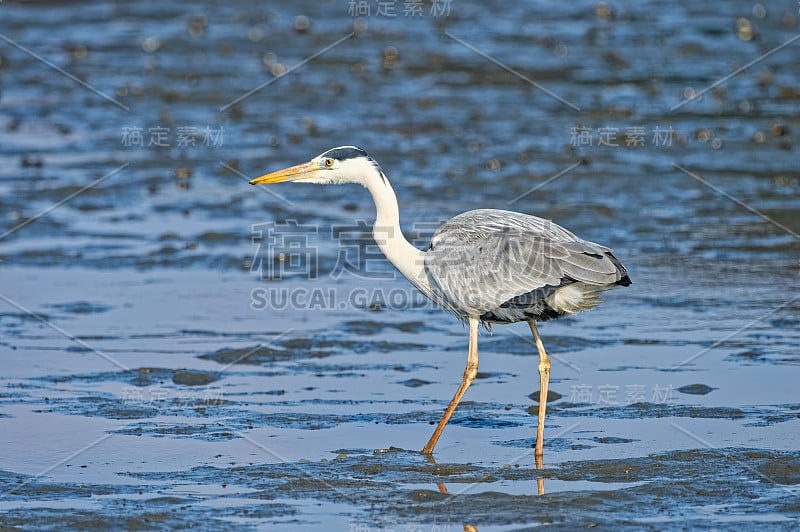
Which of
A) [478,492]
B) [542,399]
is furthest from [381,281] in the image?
[478,492]

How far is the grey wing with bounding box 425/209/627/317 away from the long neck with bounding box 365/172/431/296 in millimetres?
A: 95

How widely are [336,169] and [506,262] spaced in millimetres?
1360

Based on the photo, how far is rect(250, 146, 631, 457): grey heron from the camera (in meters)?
7.84

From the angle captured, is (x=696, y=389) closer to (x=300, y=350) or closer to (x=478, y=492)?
(x=478, y=492)

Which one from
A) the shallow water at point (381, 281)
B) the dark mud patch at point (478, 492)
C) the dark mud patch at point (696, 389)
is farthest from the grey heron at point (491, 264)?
the dark mud patch at point (696, 389)

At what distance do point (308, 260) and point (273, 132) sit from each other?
5265 mm

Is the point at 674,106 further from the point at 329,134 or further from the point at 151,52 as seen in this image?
the point at 151,52

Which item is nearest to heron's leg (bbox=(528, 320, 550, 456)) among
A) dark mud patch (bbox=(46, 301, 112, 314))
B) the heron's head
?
the heron's head

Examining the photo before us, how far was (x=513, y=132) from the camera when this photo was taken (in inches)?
674

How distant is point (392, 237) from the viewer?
8.34 m

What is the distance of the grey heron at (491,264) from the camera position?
7844mm

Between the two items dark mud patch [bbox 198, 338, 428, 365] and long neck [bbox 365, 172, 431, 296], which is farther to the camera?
dark mud patch [bbox 198, 338, 428, 365]

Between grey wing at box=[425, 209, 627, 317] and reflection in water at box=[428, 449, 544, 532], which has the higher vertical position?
grey wing at box=[425, 209, 627, 317]

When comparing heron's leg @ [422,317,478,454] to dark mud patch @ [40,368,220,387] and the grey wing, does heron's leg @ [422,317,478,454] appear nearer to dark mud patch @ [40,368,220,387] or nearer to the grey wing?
the grey wing
